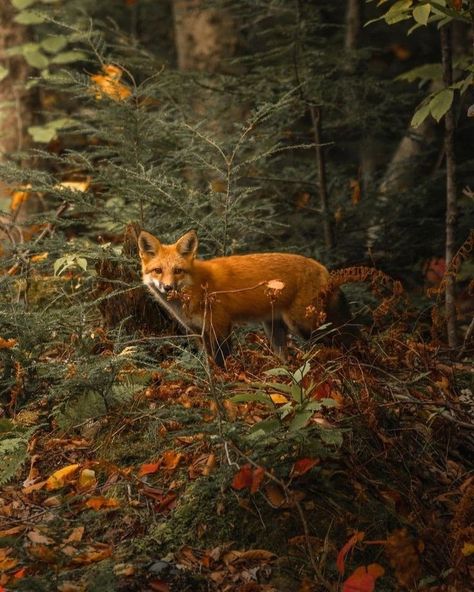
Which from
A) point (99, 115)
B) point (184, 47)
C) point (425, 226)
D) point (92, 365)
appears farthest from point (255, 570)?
point (184, 47)

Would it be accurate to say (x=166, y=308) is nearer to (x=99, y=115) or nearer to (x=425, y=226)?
(x=99, y=115)

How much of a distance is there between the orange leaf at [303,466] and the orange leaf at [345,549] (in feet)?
1.30

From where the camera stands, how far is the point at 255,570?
3457 mm

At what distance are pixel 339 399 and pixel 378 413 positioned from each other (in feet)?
0.81

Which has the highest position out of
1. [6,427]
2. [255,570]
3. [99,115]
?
[99,115]

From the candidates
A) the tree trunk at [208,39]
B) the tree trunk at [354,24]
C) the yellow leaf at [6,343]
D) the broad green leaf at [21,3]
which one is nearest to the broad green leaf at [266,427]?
the yellow leaf at [6,343]

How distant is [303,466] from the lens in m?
3.72

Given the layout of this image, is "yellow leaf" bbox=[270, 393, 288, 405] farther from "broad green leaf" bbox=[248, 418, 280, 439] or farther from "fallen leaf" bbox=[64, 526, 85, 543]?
"fallen leaf" bbox=[64, 526, 85, 543]

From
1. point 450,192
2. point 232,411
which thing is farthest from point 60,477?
point 450,192

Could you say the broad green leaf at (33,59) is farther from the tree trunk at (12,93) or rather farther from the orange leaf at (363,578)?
the orange leaf at (363,578)

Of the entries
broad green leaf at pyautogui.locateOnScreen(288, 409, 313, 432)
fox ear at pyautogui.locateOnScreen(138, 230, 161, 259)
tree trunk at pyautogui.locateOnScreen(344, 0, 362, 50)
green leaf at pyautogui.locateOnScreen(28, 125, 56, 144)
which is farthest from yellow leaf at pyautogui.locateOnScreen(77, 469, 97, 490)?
tree trunk at pyautogui.locateOnScreen(344, 0, 362, 50)

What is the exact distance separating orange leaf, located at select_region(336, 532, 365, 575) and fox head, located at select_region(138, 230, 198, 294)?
275 centimetres

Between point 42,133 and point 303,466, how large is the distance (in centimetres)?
717

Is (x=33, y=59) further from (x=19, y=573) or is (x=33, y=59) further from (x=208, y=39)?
(x=19, y=573)
